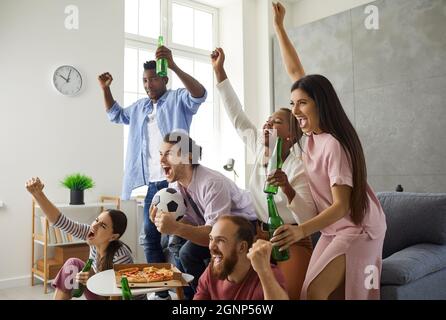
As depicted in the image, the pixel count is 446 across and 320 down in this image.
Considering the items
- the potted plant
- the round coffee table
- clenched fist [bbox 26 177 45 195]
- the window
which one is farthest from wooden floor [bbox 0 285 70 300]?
the round coffee table

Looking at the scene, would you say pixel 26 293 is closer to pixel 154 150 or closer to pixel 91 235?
pixel 91 235

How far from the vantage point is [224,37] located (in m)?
4.77

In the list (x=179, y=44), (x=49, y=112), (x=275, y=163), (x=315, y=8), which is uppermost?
(x=315, y=8)

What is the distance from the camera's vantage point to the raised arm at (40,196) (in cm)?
169

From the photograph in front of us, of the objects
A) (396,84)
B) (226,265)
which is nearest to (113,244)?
(226,265)

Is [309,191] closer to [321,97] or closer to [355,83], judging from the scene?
[321,97]

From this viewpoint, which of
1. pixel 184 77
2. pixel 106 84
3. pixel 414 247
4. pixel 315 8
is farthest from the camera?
pixel 315 8

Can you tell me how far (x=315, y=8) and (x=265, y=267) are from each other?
4.04 m

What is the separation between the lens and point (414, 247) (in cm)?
183

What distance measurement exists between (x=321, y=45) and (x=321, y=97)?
9.99 feet

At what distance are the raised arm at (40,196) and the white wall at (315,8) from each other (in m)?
3.36

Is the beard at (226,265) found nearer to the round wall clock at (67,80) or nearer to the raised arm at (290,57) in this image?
the raised arm at (290,57)

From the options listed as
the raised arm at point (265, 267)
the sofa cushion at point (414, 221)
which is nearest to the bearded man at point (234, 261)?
the raised arm at point (265, 267)
